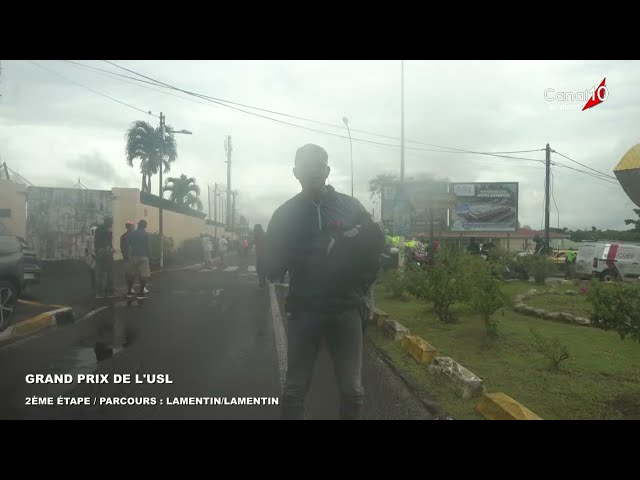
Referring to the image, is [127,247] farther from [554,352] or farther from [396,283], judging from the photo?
[554,352]

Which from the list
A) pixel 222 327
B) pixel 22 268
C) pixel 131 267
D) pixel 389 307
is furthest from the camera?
pixel 389 307

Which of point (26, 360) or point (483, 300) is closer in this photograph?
point (26, 360)

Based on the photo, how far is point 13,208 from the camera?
4527 millimetres

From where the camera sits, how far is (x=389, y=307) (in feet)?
35.9

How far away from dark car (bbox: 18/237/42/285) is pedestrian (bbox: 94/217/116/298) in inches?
134

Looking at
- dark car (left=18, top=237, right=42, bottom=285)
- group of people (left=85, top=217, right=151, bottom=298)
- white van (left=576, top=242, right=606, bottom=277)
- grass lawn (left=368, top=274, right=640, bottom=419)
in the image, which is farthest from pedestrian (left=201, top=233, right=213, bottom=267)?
dark car (left=18, top=237, right=42, bottom=285)

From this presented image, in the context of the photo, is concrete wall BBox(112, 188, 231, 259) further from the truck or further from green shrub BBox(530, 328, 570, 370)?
the truck

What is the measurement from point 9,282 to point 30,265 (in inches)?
42.8

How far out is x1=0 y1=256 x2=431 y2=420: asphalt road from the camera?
126 inches

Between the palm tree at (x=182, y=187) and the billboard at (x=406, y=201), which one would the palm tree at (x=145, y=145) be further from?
the billboard at (x=406, y=201)

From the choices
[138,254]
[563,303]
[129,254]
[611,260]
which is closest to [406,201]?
[563,303]

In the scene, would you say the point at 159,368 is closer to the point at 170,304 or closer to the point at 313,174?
the point at 313,174
